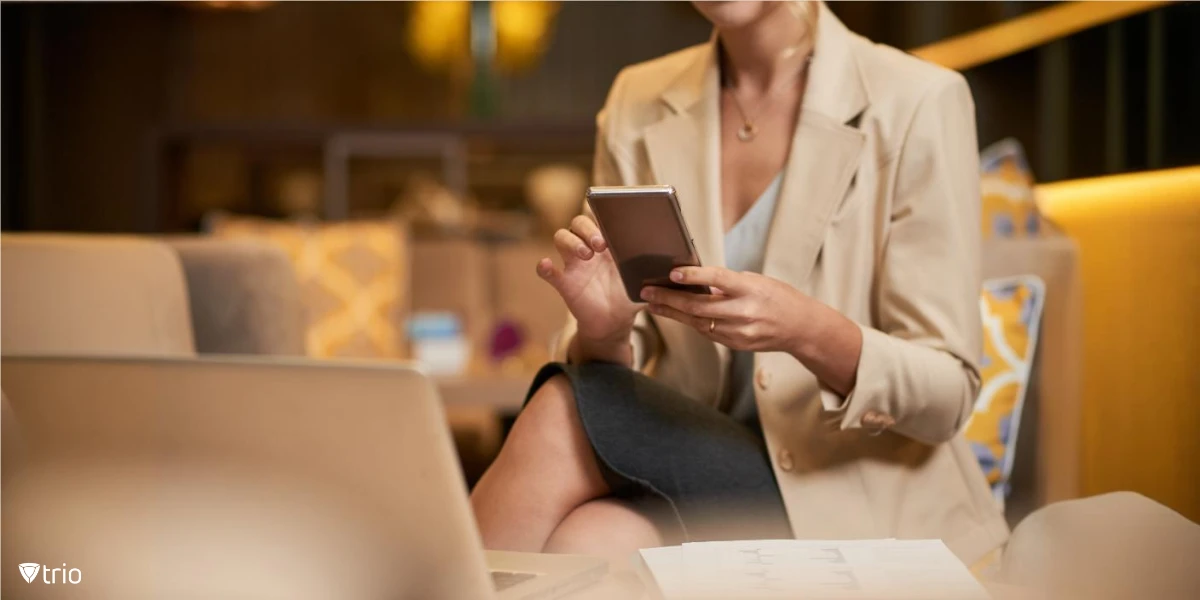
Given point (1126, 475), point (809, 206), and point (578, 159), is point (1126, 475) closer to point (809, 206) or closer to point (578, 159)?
point (809, 206)

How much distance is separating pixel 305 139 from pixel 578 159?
4.24 feet

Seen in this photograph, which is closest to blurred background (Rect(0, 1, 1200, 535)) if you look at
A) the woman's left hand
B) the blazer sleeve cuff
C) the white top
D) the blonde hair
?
the blonde hair

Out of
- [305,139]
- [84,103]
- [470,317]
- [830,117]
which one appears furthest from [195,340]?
[84,103]

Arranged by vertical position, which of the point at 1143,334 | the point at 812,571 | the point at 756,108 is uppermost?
the point at 756,108

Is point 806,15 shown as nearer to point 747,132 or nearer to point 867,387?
point 747,132

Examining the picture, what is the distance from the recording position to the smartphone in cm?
70

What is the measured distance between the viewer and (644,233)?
0.75 m

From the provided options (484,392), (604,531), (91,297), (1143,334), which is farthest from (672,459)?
(484,392)

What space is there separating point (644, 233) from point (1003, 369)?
2.68 ft

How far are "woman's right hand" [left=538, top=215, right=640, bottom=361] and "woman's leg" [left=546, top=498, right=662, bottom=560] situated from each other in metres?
0.14

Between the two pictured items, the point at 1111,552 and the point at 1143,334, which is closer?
the point at 1111,552

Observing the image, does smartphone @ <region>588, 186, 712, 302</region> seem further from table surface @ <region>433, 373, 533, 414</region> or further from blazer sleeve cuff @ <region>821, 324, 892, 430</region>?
table surface @ <region>433, 373, 533, 414</region>

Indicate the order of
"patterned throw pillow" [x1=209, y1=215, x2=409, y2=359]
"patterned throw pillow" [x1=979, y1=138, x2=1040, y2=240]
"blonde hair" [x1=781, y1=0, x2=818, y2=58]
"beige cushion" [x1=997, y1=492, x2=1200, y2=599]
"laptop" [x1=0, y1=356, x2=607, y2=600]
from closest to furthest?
"laptop" [x1=0, y1=356, x2=607, y2=600]
"beige cushion" [x1=997, y1=492, x2=1200, y2=599]
"blonde hair" [x1=781, y1=0, x2=818, y2=58]
"patterned throw pillow" [x1=979, y1=138, x2=1040, y2=240]
"patterned throw pillow" [x1=209, y1=215, x2=409, y2=359]

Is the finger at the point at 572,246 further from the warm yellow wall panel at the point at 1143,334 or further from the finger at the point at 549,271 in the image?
the warm yellow wall panel at the point at 1143,334
